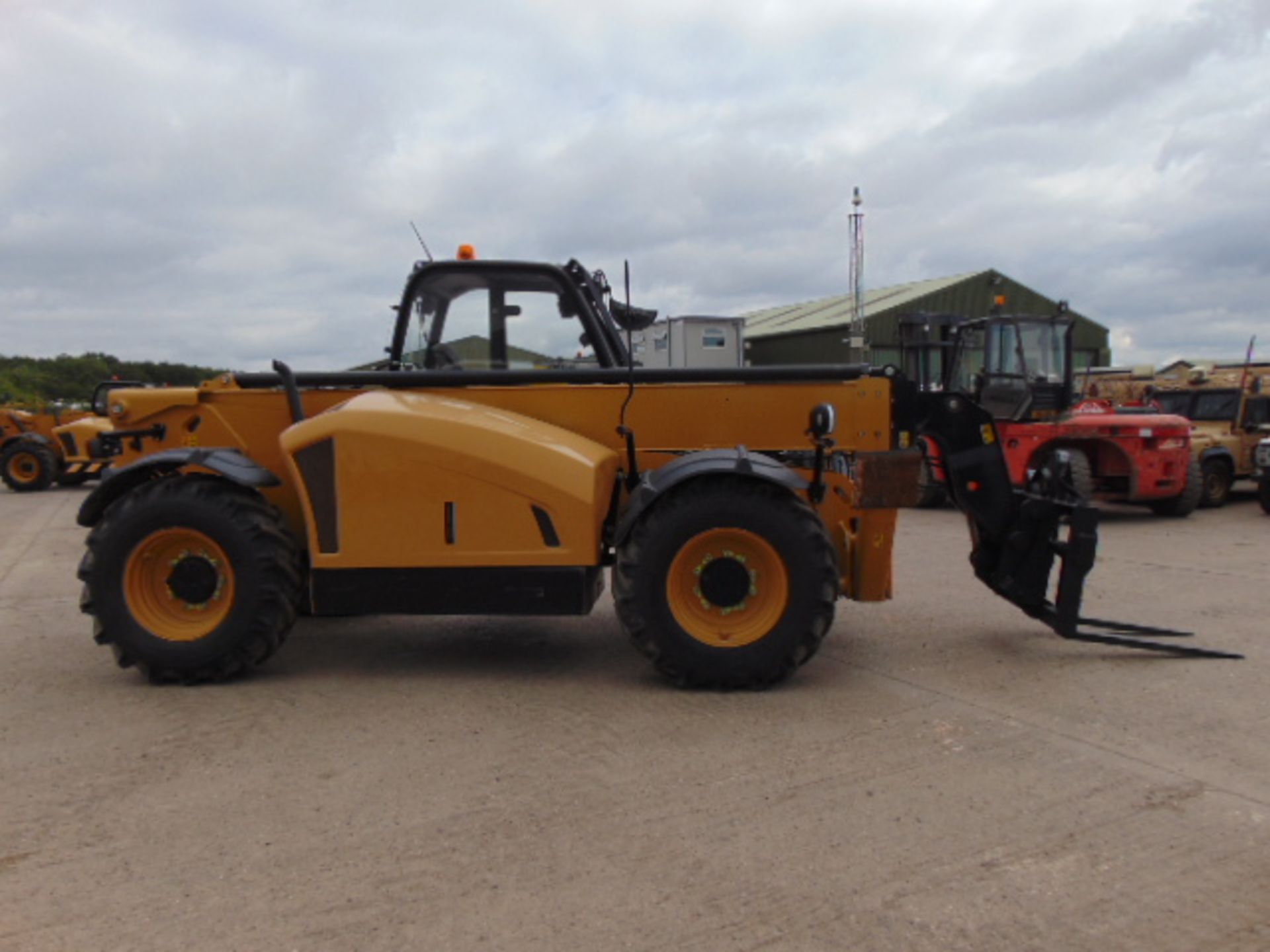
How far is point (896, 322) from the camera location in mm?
31062

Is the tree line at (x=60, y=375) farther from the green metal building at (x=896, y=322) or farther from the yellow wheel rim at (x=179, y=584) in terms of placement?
the yellow wheel rim at (x=179, y=584)

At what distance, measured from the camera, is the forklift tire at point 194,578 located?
4828mm

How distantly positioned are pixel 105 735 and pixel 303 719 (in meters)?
0.85

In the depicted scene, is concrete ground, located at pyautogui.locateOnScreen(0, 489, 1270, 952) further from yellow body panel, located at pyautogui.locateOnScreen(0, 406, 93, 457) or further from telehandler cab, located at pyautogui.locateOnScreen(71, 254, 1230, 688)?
yellow body panel, located at pyautogui.locateOnScreen(0, 406, 93, 457)

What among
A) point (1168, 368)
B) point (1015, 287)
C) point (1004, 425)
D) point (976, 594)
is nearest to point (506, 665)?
point (976, 594)

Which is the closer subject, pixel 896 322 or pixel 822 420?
pixel 822 420

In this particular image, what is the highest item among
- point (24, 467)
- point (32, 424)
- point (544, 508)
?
point (544, 508)

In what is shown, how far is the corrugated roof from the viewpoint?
1350 inches

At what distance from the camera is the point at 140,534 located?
4.88 metres

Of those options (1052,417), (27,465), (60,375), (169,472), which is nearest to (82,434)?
(27,465)

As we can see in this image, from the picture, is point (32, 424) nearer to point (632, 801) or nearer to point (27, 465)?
point (27, 465)

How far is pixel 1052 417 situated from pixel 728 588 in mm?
9642

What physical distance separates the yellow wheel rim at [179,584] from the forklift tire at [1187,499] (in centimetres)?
1213

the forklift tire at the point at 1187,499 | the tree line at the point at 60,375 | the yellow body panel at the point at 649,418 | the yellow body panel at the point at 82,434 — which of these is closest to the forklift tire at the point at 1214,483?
the forklift tire at the point at 1187,499
